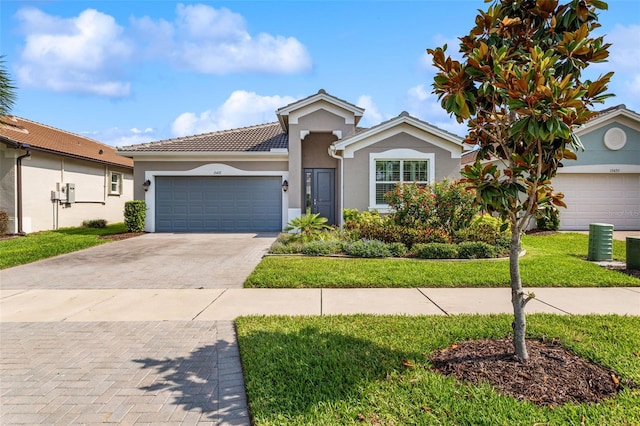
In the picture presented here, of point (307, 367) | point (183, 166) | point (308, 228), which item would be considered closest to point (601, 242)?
point (308, 228)

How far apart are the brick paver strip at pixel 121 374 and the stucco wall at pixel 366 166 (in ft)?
31.0

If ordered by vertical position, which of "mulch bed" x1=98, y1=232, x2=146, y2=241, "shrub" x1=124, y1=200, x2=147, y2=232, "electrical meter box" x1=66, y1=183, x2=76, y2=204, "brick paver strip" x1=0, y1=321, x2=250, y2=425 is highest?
"electrical meter box" x1=66, y1=183, x2=76, y2=204

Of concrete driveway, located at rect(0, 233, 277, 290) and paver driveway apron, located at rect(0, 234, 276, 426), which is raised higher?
concrete driveway, located at rect(0, 233, 277, 290)

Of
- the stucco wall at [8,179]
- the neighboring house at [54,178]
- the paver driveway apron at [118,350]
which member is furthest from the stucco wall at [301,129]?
the stucco wall at [8,179]

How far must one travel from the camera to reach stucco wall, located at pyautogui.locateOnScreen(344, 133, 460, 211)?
13.8m

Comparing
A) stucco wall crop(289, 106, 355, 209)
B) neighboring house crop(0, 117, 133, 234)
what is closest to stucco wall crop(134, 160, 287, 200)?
stucco wall crop(289, 106, 355, 209)

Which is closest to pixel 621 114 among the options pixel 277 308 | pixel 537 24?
pixel 537 24

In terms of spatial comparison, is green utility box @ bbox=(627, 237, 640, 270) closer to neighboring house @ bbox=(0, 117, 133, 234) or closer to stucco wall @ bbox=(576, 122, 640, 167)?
stucco wall @ bbox=(576, 122, 640, 167)

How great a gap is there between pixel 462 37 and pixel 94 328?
5804 mm

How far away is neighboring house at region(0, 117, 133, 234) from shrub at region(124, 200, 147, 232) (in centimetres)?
398

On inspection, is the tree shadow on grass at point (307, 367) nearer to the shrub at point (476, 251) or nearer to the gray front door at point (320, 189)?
the shrub at point (476, 251)

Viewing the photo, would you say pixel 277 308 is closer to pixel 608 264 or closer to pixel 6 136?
pixel 608 264

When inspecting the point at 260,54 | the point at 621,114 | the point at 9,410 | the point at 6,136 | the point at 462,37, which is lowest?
the point at 9,410

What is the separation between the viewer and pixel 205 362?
384 cm
